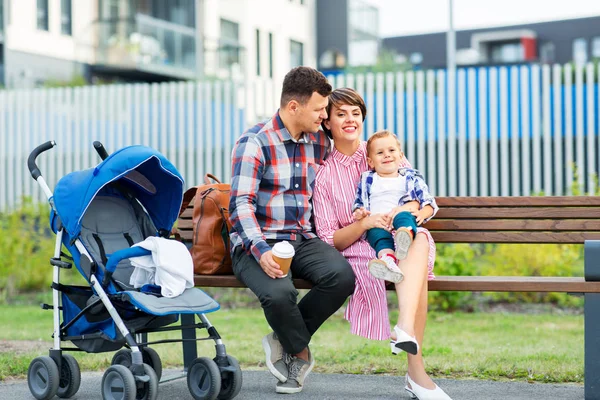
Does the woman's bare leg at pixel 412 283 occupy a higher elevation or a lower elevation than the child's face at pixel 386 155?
lower

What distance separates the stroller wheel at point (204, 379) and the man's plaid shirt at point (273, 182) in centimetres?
60

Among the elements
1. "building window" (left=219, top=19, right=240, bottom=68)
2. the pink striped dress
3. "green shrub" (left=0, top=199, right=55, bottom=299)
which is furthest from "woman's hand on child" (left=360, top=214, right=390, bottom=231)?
"building window" (left=219, top=19, right=240, bottom=68)

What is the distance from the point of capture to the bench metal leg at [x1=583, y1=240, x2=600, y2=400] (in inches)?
160

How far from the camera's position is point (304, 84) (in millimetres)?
4504

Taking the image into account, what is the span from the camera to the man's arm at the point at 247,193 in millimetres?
4379

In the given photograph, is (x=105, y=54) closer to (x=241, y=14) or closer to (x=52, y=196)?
(x=241, y=14)

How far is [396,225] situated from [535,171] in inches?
313

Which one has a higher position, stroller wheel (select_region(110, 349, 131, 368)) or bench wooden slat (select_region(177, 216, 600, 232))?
bench wooden slat (select_region(177, 216, 600, 232))

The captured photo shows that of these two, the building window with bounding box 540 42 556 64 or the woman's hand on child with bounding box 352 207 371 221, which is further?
the building window with bounding box 540 42 556 64

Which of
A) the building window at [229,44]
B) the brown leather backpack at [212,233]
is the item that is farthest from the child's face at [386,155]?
the building window at [229,44]

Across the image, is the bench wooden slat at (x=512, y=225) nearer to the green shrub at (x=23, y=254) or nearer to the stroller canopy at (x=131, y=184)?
the stroller canopy at (x=131, y=184)

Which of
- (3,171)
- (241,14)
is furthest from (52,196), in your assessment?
(241,14)

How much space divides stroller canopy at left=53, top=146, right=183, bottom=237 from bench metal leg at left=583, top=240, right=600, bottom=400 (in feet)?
6.64

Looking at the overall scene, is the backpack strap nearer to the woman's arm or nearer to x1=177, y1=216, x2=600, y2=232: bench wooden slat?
the woman's arm
